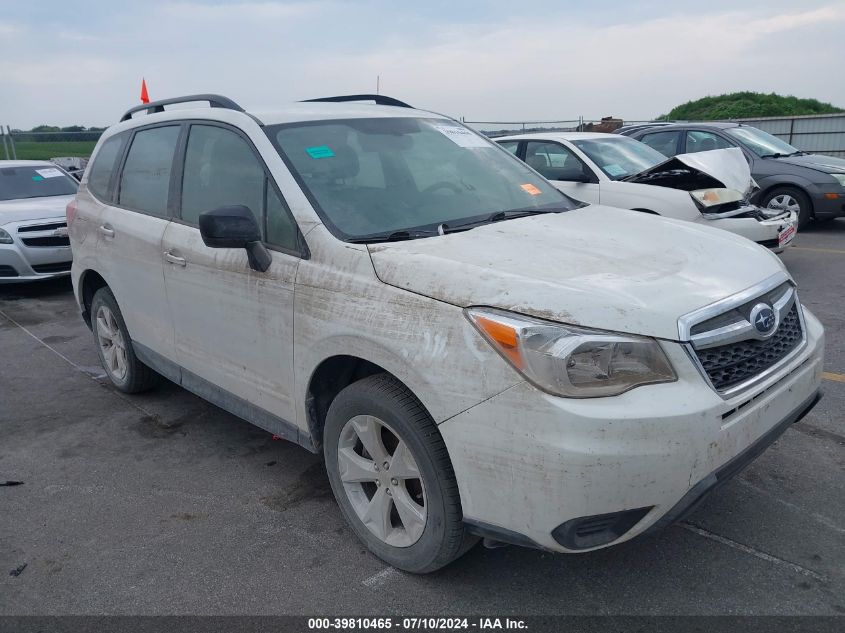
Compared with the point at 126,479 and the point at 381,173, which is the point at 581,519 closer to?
the point at 381,173

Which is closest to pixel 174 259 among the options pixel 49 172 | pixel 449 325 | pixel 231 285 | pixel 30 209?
pixel 231 285

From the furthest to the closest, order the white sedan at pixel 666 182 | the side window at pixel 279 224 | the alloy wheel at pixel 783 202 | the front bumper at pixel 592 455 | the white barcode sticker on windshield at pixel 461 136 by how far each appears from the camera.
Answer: the alloy wheel at pixel 783 202 < the white sedan at pixel 666 182 < the white barcode sticker on windshield at pixel 461 136 < the side window at pixel 279 224 < the front bumper at pixel 592 455

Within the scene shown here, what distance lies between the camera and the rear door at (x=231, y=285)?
3.17 meters

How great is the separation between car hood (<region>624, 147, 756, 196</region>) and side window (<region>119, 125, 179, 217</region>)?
5.25m

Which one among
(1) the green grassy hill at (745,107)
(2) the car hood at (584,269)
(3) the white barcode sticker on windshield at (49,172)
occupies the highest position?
(1) the green grassy hill at (745,107)

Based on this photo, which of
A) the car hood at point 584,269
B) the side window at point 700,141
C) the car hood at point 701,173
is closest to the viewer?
the car hood at point 584,269

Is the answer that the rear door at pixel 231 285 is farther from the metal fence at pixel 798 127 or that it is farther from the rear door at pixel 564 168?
the metal fence at pixel 798 127

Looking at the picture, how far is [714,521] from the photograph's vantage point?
3145 millimetres

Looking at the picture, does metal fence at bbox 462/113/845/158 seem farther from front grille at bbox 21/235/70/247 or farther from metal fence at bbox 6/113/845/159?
front grille at bbox 21/235/70/247

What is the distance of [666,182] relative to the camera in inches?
306

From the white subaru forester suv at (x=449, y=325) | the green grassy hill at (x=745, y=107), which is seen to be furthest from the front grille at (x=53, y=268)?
the green grassy hill at (x=745, y=107)

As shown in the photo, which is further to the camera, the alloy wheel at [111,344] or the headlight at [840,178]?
the headlight at [840,178]

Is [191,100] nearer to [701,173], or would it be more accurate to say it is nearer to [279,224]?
[279,224]

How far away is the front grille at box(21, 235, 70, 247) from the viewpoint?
8479 mm
